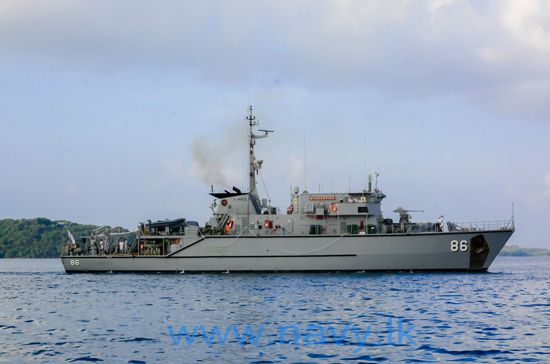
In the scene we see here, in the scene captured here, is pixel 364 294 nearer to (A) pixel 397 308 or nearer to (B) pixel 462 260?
(A) pixel 397 308

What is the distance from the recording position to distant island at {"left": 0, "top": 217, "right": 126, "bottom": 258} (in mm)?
184125

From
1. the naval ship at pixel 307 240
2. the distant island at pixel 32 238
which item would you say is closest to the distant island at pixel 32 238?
the distant island at pixel 32 238

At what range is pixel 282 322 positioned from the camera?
2486 cm

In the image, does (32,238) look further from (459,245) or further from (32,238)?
(459,245)

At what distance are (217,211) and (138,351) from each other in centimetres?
3214

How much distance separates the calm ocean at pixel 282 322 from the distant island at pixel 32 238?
148 meters

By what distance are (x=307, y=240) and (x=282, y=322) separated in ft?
75.9

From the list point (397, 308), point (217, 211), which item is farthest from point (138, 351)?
point (217, 211)

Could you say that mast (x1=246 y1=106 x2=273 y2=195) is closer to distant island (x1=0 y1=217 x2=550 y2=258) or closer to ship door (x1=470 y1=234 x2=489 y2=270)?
ship door (x1=470 y1=234 x2=489 y2=270)

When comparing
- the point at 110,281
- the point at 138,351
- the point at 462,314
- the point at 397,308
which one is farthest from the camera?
the point at 110,281

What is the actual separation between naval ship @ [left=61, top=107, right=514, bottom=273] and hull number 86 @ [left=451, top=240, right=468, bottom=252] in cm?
7

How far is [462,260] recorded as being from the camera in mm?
47812

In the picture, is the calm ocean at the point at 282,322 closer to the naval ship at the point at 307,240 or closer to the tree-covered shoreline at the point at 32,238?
the naval ship at the point at 307,240

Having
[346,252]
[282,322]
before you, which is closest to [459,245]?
[346,252]
